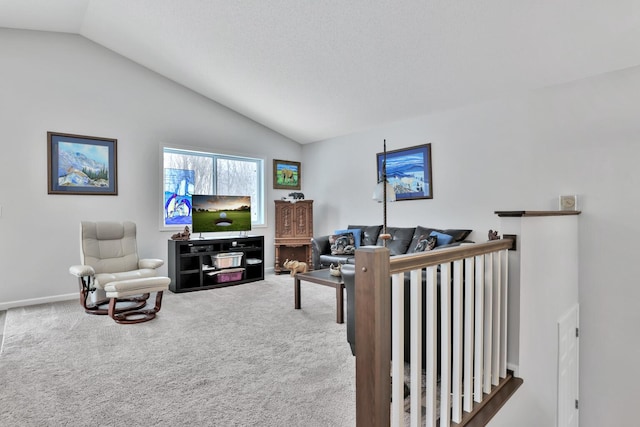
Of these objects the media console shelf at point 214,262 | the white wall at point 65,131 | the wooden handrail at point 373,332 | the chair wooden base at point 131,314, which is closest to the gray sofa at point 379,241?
the media console shelf at point 214,262

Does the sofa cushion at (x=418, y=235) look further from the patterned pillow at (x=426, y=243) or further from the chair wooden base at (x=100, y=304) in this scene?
the chair wooden base at (x=100, y=304)

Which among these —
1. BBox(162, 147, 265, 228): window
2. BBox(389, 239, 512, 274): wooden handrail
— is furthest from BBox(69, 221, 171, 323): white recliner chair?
BBox(389, 239, 512, 274): wooden handrail

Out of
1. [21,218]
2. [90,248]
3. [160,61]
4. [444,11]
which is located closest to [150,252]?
[90,248]

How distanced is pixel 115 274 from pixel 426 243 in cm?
364

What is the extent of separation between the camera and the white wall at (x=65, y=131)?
12.7 ft

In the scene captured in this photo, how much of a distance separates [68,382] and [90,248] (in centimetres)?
209

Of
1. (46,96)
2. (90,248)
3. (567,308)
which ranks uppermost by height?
(46,96)

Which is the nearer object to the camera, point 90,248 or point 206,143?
point 90,248

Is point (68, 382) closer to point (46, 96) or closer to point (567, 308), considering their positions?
point (46, 96)

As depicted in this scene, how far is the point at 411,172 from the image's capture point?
193 inches

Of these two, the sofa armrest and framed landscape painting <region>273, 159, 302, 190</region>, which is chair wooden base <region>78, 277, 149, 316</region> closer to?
the sofa armrest

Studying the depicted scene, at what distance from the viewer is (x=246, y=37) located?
361 cm

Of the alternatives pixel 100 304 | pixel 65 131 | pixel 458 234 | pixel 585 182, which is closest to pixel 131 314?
pixel 100 304

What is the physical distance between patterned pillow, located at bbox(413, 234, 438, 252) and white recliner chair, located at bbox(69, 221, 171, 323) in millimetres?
2947
